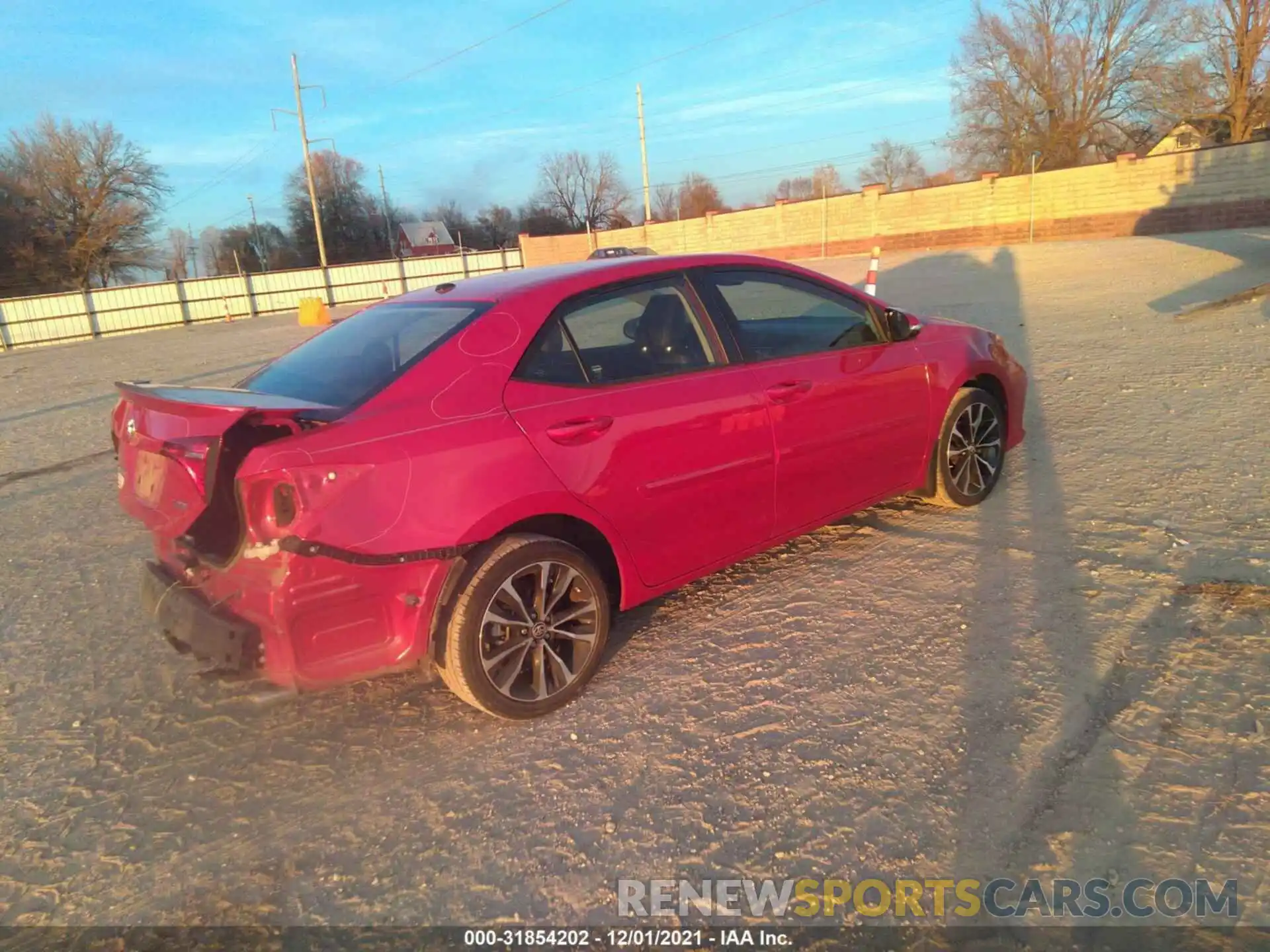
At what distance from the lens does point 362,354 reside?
316 centimetres

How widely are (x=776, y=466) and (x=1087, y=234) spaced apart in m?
34.6

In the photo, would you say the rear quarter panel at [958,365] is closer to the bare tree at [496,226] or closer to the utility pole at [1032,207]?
the utility pole at [1032,207]

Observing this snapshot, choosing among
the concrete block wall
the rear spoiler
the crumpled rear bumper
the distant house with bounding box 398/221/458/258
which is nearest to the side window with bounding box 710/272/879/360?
the rear spoiler

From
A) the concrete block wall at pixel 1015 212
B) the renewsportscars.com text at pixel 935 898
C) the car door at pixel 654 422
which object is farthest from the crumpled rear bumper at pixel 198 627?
the concrete block wall at pixel 1015 212

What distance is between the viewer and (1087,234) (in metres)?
31.7

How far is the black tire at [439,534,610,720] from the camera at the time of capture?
271cm

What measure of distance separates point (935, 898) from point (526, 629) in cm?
155

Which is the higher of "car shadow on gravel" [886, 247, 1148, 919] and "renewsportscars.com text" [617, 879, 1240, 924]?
"car shadow on gravel" [886, 247, 1148, 919]

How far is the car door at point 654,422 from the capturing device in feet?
9.55

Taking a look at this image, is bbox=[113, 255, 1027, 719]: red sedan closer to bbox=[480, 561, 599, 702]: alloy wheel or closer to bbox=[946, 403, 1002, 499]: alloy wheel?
bbox=[480, 561, 599, 702]: alloy wheel

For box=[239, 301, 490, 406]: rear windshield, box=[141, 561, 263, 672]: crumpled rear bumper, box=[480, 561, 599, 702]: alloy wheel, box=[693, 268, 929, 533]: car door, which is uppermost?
box=[239, 301, 490, 406]: rear windshield

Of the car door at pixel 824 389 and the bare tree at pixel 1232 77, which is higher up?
the bare tree at pixel 1232 77

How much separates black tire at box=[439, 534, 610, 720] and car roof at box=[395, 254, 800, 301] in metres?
1.06

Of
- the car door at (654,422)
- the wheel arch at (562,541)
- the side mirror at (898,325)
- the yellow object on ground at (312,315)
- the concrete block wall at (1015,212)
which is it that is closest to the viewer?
A: the wheel arch at (562,541)
